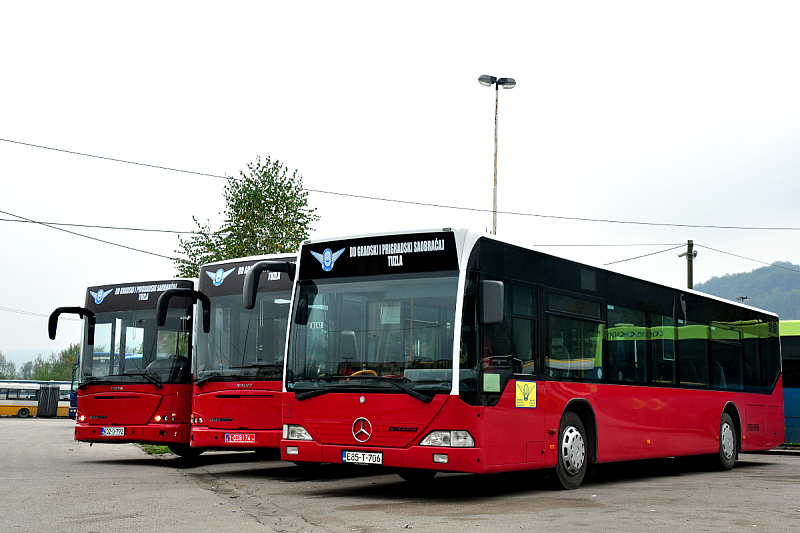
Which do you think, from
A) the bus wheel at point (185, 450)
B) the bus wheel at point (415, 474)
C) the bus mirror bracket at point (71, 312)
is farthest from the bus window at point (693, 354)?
the bus mirror bracket at point (71, 312)

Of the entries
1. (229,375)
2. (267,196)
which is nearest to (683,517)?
(229,375)

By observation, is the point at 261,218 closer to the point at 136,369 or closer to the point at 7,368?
the point at 136,369

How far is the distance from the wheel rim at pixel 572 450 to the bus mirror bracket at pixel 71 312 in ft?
30.1

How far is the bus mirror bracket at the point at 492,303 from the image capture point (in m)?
10.1

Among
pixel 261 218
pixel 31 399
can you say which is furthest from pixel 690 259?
pixel 31 399

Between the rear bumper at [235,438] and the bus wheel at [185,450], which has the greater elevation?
the rear bumper at [235,438]

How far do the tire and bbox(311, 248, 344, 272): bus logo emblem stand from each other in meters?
8.60

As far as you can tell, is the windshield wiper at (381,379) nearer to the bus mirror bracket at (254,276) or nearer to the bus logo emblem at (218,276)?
the bus mirror bracket at (254,276)

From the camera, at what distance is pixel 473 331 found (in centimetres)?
1020

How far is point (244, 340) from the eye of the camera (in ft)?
47.5

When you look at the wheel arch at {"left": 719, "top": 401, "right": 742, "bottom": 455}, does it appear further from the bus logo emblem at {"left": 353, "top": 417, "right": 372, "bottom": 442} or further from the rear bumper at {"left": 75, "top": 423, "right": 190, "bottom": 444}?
the rear bumper at {"left": 75, "top": 423, "right": 190, "bottom": 444}

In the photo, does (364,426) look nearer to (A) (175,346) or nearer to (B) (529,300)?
(B) (529,300)

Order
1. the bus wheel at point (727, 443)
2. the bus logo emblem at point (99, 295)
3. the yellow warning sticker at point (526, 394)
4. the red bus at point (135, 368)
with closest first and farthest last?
the yellow warning sticker at point (526, 394) → the red bus at point (135, 368) → the bus wheel at point (727, 443) → the bus logo emblem at point (99, 295)

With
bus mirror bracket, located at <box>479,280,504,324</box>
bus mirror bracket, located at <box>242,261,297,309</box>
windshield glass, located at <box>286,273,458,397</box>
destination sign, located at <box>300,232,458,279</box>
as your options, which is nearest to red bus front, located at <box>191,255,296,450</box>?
bus mirror bracket, located at <box>242,261,297,309</box>
